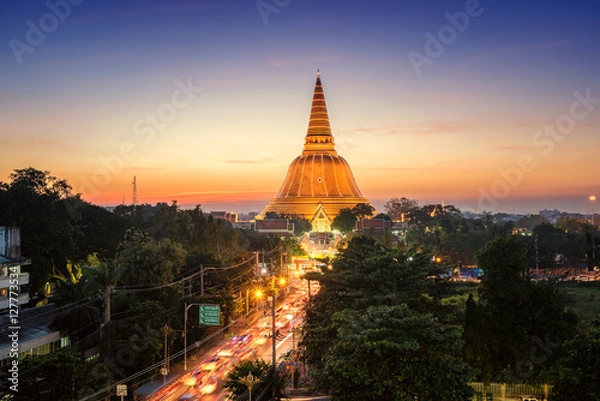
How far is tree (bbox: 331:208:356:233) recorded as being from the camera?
96125 mm

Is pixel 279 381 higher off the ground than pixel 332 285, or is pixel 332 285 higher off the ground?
pixel 332 285

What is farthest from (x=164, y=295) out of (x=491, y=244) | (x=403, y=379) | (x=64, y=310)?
(x=403, y=379)

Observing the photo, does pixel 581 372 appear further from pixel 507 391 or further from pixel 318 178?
pixel 318 178

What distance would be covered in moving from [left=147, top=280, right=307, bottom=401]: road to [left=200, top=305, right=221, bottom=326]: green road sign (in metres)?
1.90

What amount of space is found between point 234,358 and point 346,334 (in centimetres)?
1496

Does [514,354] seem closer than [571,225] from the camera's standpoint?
Yes

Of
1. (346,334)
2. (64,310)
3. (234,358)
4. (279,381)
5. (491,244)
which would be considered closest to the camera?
(346,334)

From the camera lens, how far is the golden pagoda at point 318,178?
10044cm

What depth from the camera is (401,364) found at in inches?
610

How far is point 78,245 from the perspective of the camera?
4112cm

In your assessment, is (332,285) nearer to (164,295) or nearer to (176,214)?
(164,295)

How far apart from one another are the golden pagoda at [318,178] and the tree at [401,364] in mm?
82926

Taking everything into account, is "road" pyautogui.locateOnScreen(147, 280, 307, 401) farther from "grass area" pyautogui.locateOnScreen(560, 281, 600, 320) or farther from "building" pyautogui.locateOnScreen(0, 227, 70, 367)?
"grass area" pyautogui.locateOnScreen(560, 281, 600, 320)

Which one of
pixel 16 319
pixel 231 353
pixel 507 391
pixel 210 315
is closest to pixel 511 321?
pixel 507 391
